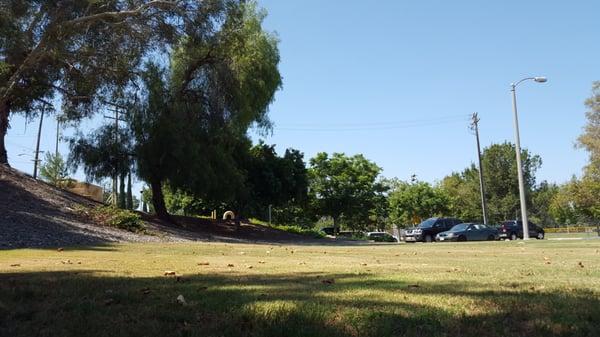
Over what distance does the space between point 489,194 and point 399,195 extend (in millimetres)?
22946

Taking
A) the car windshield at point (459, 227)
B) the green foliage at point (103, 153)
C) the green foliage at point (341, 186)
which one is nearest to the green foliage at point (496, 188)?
the green foliage at point (341, 186)

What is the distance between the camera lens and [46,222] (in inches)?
758

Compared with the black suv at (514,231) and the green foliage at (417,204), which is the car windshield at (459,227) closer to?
the black suv at (514,231)

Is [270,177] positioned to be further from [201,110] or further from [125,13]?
[125,13]

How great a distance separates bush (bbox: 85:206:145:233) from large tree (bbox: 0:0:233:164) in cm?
680

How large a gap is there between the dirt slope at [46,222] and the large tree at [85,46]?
13.6ft

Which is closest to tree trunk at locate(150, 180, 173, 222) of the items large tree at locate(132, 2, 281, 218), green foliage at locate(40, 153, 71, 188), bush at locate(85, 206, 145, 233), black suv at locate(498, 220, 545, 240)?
large tree at locate(132, 2, 281, 218)

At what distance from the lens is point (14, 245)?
48.5ft

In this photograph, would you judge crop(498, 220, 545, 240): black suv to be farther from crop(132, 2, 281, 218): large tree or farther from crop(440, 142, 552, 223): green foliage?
crop(440, 142, 552, 223): green foliage

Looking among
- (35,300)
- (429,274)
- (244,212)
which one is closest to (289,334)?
(35,300)

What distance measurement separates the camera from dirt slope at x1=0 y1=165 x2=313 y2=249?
1652cm

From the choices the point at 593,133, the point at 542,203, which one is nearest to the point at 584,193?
the point at 593,133

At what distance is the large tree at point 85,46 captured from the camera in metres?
23.8

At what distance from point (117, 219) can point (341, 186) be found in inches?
1185
